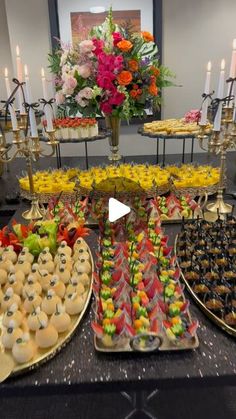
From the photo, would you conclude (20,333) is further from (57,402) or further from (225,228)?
(225,228)

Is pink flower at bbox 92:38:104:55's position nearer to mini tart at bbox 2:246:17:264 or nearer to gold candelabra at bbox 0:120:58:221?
gold candelabra at bbox 0:120:58:221

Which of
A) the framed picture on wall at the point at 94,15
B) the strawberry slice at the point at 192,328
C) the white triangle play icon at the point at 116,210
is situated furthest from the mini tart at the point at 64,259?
the framed picture on wall at the point at 94,15

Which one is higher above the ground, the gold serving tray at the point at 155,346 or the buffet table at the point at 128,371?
the gold serving tray at the point at 155,346

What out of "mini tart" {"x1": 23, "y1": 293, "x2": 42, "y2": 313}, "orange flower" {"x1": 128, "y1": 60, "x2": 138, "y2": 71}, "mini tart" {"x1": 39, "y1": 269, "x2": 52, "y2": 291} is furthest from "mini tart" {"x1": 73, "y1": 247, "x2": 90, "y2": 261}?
"orange flower" {"x1": 128, "y1": 60, "x2": 138, "y2": 71}

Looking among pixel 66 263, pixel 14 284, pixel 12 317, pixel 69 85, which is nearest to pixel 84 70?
pixel 69 85

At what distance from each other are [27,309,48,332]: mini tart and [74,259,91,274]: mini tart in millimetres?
216

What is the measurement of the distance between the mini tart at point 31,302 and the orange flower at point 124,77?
1.13 metres

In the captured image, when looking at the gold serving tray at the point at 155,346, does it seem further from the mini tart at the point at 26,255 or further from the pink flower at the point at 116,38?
the pink flower at the point at 116,38

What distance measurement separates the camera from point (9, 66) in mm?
3660

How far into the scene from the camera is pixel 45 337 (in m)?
0.85

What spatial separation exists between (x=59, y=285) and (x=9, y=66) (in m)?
3.28

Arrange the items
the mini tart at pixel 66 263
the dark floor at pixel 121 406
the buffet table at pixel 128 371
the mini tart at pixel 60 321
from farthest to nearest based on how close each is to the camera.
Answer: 1. the dark floor at pixel 121 406
2. the mini tart at pixel 66 263
3. the mini tart at pixel 60 321
4. the buffet table at pixel 128 371

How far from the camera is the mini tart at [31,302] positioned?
0.96 meters

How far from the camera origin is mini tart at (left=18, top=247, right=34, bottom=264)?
1.17m
